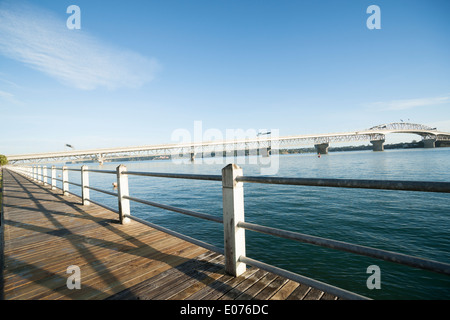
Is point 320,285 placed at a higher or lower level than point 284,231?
lower

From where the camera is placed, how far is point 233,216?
2.46 meters

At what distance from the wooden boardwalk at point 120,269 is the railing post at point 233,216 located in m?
0.19

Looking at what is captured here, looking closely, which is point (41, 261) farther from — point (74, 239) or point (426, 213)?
point (426, 213)

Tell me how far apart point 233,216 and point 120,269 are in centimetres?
169

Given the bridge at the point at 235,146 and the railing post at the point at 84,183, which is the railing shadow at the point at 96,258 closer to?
the railing post at the point at 84,183

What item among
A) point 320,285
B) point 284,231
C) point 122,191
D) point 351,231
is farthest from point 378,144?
point 284,231

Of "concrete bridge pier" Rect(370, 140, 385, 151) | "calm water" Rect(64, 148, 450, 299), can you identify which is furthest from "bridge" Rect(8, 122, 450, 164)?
"calm water" Rect(64, 148, 450, 299)

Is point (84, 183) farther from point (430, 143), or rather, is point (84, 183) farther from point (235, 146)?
point (430, 143)

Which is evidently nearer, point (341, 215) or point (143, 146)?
point (341, 215)

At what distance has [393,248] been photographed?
750cm

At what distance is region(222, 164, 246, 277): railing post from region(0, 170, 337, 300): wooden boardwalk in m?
0.19

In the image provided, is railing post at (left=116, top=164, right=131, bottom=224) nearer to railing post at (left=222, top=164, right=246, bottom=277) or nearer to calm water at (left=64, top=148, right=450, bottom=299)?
railing post at (left=222, top=164, right=246, bottom=277)

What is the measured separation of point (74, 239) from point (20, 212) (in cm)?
394
